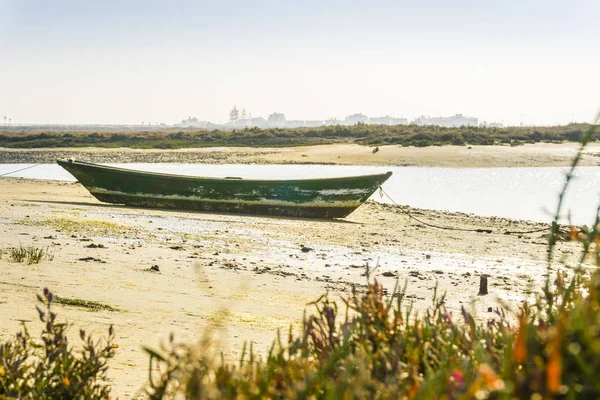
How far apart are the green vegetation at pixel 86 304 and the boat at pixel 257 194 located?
36.4 feet

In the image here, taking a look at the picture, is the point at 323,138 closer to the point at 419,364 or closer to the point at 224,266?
the point at 224,266

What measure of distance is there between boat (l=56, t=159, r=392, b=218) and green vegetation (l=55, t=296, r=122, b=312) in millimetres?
11080

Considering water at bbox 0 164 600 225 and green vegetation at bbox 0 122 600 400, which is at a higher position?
green vegetation at bbox 0 122 600 400

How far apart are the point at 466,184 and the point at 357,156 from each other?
12.5m

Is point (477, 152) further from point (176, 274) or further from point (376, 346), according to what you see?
point (376, 346)

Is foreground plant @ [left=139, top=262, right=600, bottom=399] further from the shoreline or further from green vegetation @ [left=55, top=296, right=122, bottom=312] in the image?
the shoreline

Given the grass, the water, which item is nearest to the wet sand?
the grass

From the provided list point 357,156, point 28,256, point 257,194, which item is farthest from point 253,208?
point 357,156

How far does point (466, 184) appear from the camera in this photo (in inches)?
1169

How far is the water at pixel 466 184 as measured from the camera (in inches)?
858

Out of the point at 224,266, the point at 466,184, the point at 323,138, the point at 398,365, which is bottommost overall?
the point at 466,184

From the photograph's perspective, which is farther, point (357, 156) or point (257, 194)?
point (357, 156)

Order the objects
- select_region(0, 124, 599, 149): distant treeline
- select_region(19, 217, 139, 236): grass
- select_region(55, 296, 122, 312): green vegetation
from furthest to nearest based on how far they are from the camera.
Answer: select_region(0, 124, 599, 149): distant treeline < select_region(19, 217, 139, 236): grass < select_region(55, 296, 122, 312): green vegetation

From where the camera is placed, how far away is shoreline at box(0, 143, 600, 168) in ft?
130
